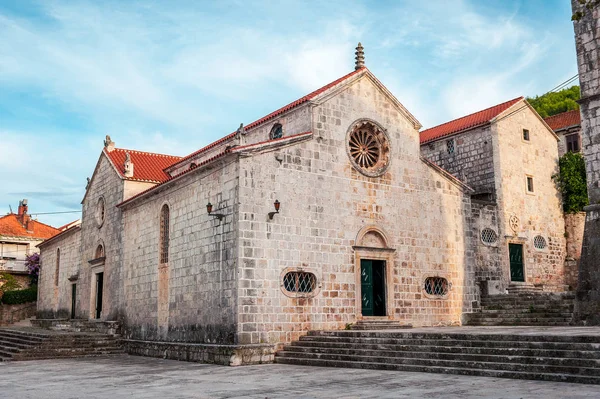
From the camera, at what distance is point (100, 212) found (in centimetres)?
2731

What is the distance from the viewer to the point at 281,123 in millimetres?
21000

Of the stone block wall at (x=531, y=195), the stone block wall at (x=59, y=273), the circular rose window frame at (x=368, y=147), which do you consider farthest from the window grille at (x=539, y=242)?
the stone block wall at (x=59, y=273)

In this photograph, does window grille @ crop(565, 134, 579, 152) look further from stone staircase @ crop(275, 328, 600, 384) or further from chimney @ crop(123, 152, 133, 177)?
chimney @ crop(123, 152, 133, 177)

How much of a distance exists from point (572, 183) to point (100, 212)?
23.1 meters

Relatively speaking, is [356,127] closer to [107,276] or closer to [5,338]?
[107,276]

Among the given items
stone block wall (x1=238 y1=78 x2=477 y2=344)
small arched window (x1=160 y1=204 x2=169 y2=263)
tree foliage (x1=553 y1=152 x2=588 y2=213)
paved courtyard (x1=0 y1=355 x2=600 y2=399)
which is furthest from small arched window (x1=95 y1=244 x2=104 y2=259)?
tree foliage (x1=553 y1=152 x2=588 y2=213)

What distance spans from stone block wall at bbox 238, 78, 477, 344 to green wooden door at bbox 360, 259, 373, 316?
37cm

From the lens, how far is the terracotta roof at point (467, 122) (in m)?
28.6

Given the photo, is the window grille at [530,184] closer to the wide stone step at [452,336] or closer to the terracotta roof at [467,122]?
the terracotta roof at [467,122]

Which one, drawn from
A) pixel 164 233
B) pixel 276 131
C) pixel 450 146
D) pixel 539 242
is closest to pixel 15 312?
pixel 164 233

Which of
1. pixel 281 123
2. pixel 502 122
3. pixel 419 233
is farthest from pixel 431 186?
pixel 502 122

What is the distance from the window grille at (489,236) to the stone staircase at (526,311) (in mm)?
3356

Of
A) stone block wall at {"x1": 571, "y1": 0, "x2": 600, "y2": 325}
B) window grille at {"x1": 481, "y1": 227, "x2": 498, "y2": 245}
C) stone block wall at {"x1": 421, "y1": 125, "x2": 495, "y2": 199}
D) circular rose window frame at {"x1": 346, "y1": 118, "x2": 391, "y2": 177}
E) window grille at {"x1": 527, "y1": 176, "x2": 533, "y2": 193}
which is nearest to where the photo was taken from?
stone block wall at {"x1": 571, "y1": 0, "x2": 600, "y2": 325}

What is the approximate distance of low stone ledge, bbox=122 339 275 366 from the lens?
53.1ft
